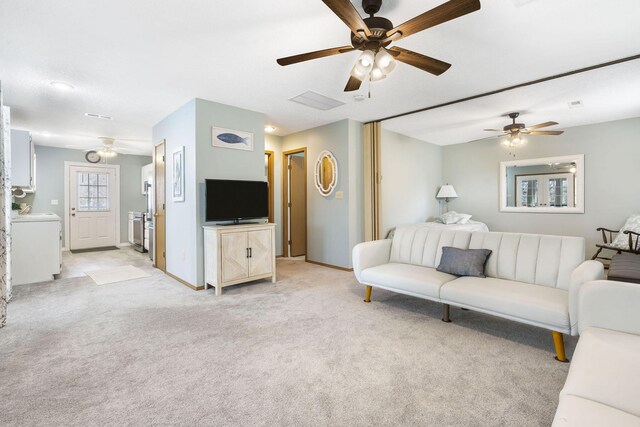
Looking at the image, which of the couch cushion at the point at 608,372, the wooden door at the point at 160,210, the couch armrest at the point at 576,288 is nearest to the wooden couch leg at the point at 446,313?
the couch armrest at the point at 576,288

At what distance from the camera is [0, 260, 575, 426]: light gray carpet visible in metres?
1.66

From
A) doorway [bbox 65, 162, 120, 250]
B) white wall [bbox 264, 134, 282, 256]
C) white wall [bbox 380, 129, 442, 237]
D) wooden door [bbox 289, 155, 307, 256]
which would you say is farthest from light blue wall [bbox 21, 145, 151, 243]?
white wall [bbox 380, 129, 442, 237]

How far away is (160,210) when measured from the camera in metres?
5.01

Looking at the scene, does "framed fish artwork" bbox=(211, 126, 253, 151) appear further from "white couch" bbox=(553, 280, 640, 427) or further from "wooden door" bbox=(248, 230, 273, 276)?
"white couch" bbox=(553, 280, 640, 427)

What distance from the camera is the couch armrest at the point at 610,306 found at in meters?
1.66

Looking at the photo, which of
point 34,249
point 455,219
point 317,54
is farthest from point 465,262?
point 34,249

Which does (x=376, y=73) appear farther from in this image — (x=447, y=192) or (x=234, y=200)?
(x=447, y=192)

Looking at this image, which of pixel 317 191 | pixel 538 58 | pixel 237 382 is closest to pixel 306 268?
pixel 317 191

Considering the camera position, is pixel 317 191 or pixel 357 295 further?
pixel 317 191

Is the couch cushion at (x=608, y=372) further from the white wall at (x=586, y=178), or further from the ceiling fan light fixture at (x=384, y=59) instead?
the white wall at (x=586, y=178)

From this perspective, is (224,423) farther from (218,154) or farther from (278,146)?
(278,146)

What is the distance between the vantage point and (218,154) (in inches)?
163

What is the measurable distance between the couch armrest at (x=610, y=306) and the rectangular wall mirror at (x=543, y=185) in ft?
16.1

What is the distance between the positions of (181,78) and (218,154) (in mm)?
1073
